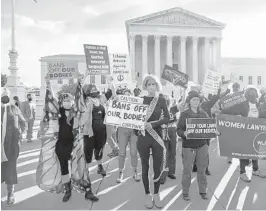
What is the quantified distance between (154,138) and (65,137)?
143cm

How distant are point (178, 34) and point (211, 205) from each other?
166 ft

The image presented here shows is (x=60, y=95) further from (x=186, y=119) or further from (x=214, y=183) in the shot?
(x=214, y=183)

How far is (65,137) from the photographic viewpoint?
4.71 m

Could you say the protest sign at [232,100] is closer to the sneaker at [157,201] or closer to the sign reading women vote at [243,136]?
the sign reading women vote at [243,136]

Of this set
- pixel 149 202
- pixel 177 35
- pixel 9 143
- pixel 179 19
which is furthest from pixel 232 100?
pixel 179 19

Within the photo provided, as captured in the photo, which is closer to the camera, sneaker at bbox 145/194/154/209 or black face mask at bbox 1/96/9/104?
sneaker at bbox 145/194/154/209

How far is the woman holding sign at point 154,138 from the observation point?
443cm

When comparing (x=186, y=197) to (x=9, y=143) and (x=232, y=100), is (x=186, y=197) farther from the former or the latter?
(x=9, y=143)

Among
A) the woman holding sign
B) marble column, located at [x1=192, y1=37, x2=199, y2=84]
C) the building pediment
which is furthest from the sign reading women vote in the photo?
marble column, located at [x1=192, y1=37, x2=199, y2=84]

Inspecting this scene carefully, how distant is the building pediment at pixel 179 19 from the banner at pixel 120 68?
45.3 metres

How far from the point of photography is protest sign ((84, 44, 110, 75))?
738cm

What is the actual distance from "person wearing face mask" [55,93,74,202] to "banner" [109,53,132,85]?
332cm

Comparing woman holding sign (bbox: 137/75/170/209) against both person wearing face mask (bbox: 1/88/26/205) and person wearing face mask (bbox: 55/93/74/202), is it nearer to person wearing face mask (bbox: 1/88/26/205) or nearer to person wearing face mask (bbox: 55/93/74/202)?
person wearing face mask (bbox: 55/93/74/202)

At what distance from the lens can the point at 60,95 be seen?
4.91m
